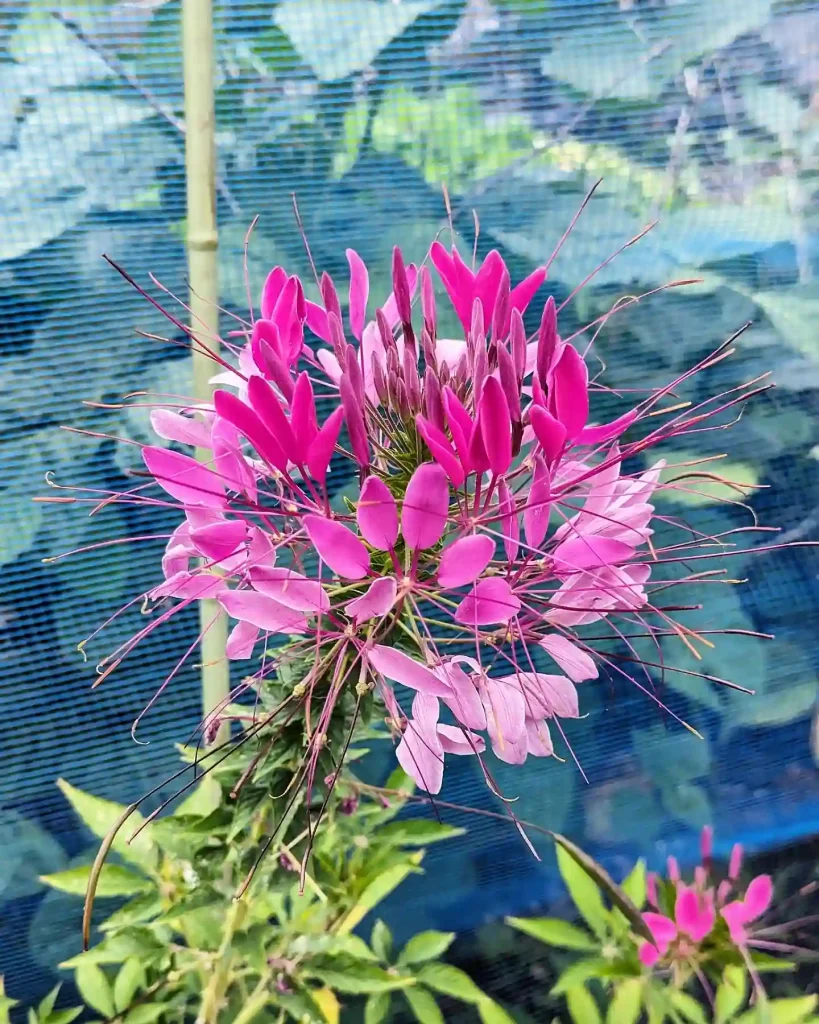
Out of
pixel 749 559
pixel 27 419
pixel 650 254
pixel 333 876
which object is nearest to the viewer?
pixel 333 876

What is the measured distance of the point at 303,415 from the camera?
0.99 ft

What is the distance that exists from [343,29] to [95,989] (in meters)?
0.94

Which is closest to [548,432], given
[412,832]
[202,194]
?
[202,194]

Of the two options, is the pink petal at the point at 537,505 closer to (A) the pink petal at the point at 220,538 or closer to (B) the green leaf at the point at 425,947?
(A) the pink petal at the point at 220,538

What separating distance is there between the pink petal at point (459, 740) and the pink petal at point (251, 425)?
5.9 inches

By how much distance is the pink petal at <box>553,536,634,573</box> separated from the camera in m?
0.34

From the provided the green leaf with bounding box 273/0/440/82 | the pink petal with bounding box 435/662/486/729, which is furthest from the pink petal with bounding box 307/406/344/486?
the green leaf with bounding box 273/0/440/82

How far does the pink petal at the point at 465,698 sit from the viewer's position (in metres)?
0.33

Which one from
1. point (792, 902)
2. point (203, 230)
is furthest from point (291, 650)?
point (792, 902)

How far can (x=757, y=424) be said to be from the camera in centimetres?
95

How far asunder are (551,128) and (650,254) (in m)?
0.18

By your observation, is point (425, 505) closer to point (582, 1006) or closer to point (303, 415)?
point (303, 415)

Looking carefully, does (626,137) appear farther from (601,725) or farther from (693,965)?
(693,965)

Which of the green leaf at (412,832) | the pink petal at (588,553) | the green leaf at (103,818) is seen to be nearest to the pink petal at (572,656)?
the pink petal at (588,553)
